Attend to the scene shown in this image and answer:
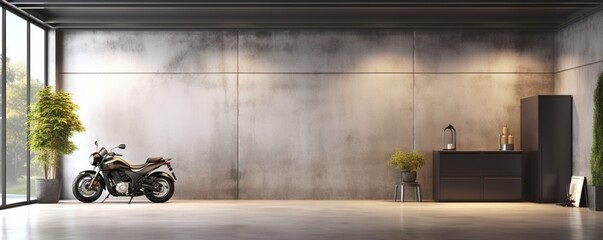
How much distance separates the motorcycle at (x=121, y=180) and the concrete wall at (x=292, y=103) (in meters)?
0.83

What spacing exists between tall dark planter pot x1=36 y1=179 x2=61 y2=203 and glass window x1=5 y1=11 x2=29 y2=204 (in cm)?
23

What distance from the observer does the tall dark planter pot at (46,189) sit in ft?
44.6

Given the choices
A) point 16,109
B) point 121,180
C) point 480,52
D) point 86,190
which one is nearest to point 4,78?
point 16,109

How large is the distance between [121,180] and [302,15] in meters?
4.09

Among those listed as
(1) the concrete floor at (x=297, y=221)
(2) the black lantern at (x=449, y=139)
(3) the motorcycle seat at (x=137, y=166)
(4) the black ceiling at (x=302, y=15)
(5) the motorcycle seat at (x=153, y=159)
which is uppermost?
(4) the black ceiling at (x=302, y=15)

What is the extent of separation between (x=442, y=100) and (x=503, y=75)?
46.4 inches

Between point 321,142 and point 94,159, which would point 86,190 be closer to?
point 94,159

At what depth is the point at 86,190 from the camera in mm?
13805

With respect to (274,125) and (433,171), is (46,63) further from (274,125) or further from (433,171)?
(433,171)

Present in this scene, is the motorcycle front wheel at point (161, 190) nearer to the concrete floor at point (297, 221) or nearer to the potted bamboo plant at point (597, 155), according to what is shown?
the concrete floor at point (297, 221)

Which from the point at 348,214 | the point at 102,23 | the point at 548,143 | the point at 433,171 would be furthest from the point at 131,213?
the point at 548,143

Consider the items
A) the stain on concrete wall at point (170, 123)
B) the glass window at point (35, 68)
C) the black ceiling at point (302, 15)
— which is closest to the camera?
the black ceiling at point (302, 15)

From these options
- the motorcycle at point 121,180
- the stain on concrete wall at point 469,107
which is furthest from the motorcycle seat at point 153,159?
the stain on concrete wall at point 469,107

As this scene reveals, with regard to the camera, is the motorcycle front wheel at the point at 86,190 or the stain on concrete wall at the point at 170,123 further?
Result: the stain on concrete wall at the point at 170,123
